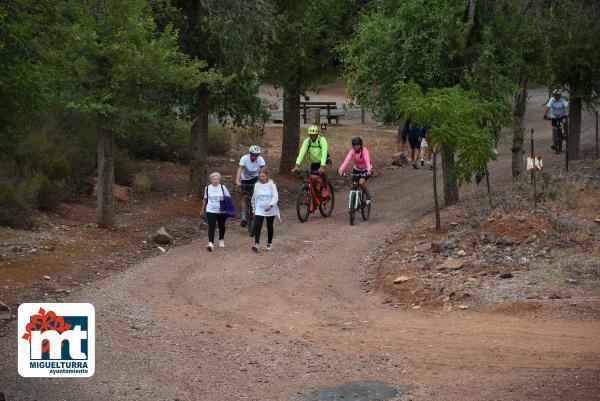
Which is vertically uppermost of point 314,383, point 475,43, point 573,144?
point 475,43

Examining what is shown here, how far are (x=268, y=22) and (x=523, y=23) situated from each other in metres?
5.34

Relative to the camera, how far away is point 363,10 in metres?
27.0

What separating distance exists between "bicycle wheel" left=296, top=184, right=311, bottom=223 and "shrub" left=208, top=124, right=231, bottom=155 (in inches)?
408

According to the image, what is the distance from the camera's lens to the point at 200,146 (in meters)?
24.0

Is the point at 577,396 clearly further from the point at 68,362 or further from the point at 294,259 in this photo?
the point at 294,259

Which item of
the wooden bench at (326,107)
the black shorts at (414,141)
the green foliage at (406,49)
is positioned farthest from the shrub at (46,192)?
the wooden bench at (326,107)

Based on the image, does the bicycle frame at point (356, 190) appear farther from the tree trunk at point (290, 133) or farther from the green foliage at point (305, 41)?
the tree trunk at point (290, 133)

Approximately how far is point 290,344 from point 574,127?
18402 millimetres

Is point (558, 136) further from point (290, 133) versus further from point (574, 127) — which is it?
point (290, 133)

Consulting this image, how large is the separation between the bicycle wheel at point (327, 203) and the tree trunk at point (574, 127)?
378 inches

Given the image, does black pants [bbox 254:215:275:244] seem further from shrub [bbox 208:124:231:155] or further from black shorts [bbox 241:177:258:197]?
shrub [bbox 208:124:231:155]

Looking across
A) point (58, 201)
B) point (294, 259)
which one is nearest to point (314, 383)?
point (294, 259)

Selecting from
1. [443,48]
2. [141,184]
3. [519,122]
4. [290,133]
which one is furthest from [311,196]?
[290,133]

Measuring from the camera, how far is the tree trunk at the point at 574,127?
28.5 metres
